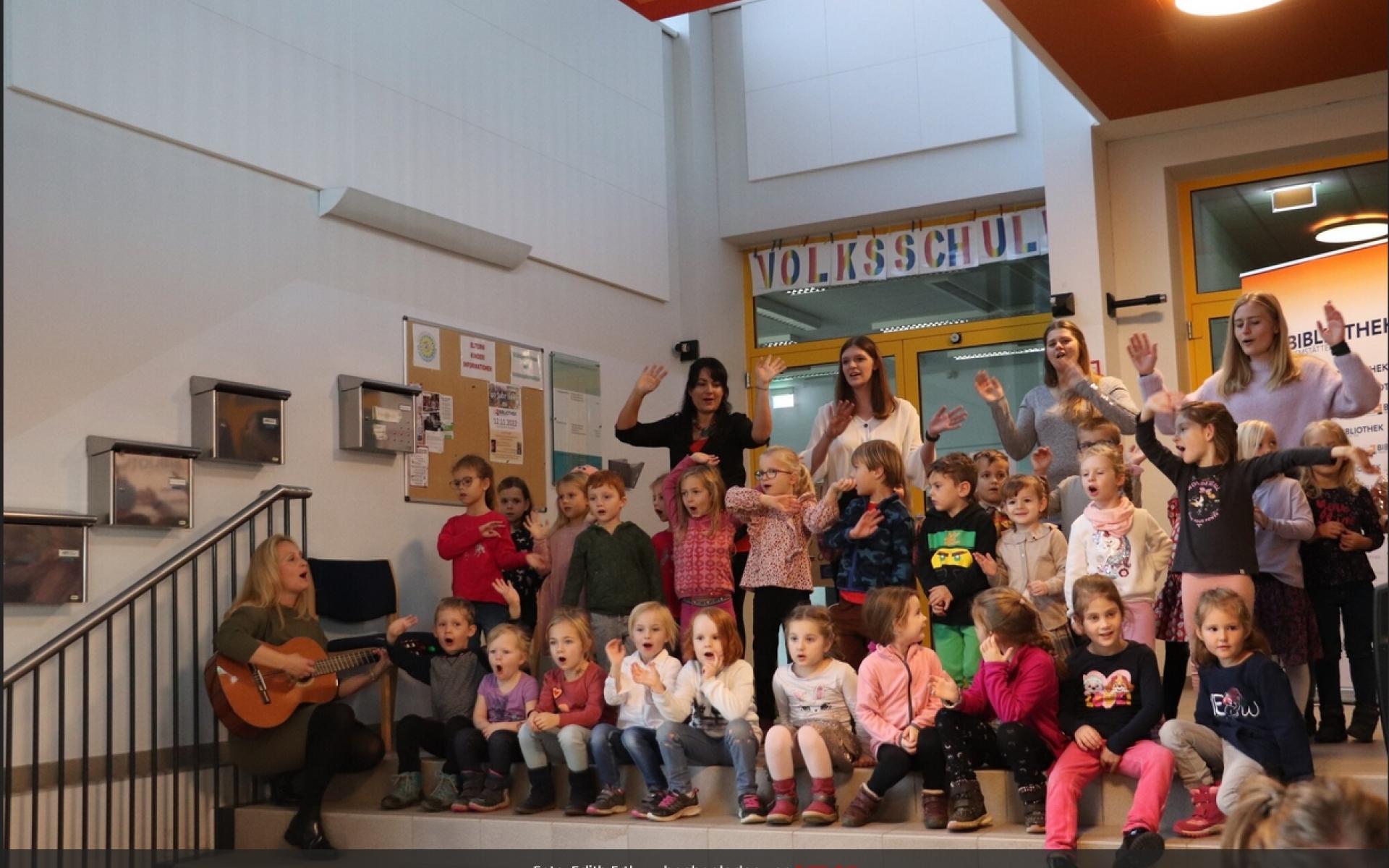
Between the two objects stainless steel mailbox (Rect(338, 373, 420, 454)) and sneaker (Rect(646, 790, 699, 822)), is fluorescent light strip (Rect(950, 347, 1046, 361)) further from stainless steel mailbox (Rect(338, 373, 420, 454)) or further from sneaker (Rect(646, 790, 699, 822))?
sneaker (Rect(646, 790, 699, 822))

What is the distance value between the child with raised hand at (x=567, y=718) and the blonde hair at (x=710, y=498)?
1.89ft

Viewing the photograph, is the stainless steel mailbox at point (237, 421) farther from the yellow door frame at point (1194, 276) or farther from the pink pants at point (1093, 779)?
the yellow door frame at point (1194, 276)

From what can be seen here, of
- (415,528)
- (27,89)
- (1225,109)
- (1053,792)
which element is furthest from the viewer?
(1225,109)

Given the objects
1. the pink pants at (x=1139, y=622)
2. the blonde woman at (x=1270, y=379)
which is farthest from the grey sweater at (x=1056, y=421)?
the pink pants at (x=1139, y=622)

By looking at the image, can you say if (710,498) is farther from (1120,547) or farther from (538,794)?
(1120,547)

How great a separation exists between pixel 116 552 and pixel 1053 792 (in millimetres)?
3458

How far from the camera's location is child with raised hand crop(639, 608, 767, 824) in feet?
15.1

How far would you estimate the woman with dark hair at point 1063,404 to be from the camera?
17.6 feet

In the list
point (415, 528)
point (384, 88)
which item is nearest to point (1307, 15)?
point (384, 88)

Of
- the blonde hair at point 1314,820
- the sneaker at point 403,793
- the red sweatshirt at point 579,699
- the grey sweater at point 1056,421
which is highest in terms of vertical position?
the grey sweater at point 1056,421

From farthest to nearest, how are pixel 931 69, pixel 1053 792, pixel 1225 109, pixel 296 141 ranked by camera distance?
pixel 931 69
pixel 1225 109
pixel 296 141
pixel 1053 792

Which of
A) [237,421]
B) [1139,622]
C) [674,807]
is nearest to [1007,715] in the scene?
[1139,622]

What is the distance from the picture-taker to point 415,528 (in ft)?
21.0

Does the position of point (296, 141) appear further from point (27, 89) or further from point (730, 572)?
point (730, 572)
